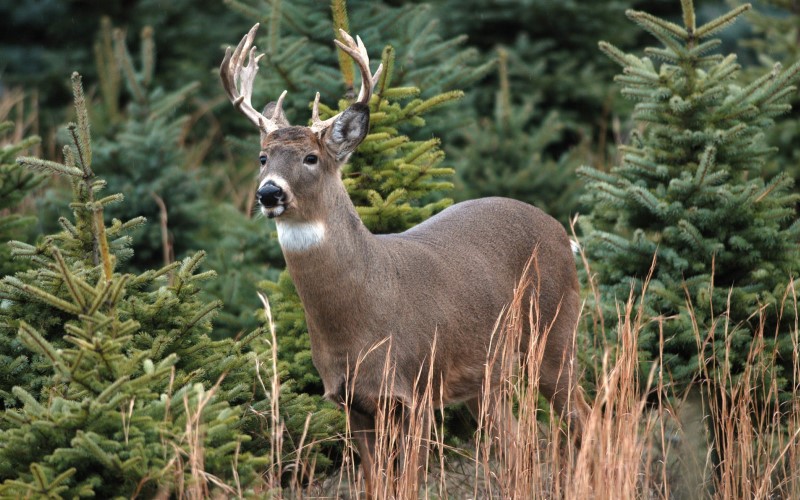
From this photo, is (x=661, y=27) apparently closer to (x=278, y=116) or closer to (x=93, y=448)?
(x=278, y=116)

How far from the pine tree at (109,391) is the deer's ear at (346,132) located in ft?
3.07

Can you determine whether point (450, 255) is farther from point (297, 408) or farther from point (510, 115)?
point (510, 115)

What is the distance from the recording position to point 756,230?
6.22 metres

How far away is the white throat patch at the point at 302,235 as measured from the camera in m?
5.35

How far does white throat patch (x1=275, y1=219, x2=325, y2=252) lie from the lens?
5348mm

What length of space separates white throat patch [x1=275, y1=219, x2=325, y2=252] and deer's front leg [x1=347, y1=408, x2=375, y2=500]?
2.53 feet

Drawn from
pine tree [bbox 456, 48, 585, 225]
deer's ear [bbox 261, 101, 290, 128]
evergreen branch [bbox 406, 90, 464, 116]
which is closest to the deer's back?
evergreen branch [bbox 406, 90, 464, 116]

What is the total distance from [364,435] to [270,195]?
1202 mm

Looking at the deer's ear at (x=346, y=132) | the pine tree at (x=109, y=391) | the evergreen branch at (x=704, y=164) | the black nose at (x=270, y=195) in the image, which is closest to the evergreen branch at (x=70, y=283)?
the pine tree at (x=109, y=391)

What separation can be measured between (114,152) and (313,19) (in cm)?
224

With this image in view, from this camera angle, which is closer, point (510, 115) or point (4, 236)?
point (4, 236)

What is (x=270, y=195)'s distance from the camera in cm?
516

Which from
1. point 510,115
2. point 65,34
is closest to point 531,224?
point 510,115

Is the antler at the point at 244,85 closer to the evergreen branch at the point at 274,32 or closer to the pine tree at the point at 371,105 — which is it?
the pine tree at the point at 371,105
